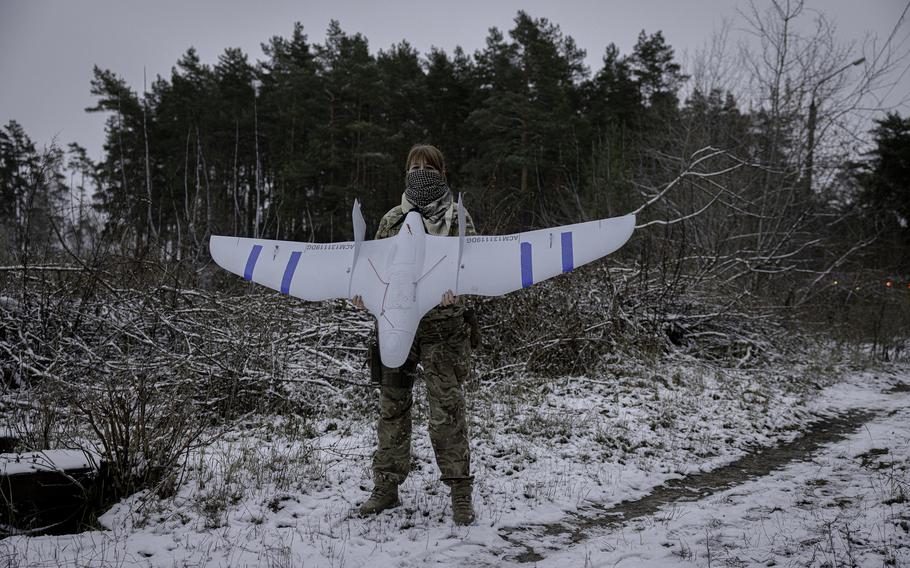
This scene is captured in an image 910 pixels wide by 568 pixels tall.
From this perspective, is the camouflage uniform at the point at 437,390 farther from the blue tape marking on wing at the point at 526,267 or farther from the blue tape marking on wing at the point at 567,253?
the blue tape marking on wing at the point at 567,253

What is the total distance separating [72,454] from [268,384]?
240 centimetres

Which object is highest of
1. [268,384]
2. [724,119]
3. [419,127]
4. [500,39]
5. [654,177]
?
[500,39]

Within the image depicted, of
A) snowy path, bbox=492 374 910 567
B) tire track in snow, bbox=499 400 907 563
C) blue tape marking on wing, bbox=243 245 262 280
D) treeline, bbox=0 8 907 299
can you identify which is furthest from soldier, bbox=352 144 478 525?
treeline, bbox=0 8 907 299

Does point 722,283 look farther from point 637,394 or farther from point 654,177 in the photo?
point 654,177

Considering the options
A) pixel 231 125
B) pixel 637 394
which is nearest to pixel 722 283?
pixel 637 394

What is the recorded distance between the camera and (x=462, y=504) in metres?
2.99

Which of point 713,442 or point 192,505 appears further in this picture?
point 713,442

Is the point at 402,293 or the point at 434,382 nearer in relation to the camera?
the point at 402,293

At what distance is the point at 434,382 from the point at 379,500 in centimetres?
84

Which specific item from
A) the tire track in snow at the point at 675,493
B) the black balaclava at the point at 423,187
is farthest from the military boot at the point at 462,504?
the black balaclava at the point at 423,187

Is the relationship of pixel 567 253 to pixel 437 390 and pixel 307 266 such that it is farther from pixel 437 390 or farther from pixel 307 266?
pixel 307 266

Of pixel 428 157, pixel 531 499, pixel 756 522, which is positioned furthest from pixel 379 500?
pixel 756 522

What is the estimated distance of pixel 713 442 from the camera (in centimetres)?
494

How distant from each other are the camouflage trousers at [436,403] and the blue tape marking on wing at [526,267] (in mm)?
518
